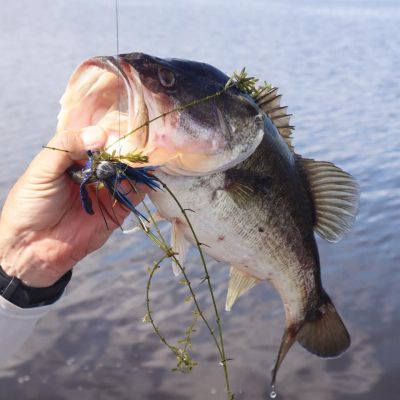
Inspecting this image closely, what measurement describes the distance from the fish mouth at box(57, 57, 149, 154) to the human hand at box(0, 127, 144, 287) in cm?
36

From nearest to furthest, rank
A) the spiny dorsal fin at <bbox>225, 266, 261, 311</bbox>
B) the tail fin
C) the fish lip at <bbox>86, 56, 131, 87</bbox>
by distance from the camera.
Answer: the fish lip at <bbox>86, 56, 131, 87</bbox>
the spiny dorsal fin at <bbox>225, 266, 261, 311</bbox>
the tail fin

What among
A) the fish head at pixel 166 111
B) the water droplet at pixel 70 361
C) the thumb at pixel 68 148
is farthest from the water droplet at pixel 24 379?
the fish head at pixel 166 111

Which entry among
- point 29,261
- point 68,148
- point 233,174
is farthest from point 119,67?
point 29,261

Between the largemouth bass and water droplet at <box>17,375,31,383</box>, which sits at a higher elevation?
the largemouth bass

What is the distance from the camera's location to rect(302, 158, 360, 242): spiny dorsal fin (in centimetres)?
295

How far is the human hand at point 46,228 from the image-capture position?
8.73 feet

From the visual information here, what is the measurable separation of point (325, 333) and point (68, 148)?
189cm

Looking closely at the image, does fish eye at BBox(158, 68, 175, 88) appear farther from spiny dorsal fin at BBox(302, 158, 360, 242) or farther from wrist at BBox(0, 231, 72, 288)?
wrist at BBox(0, 231, 72, 288)

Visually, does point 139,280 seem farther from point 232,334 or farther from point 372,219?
point 372,219

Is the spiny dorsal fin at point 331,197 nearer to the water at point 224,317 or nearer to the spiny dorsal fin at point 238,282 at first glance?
the spiny dorsal fin at point 238,282

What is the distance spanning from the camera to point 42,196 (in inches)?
103

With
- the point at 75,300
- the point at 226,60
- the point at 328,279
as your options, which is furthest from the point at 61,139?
the point at 226,60

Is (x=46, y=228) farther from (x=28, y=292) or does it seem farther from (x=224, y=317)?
(x=224, y=317)

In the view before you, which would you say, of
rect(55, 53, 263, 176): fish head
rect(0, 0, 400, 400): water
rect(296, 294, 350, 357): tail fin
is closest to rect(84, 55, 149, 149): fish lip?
rect(55, 53, 263, 176): fish head
